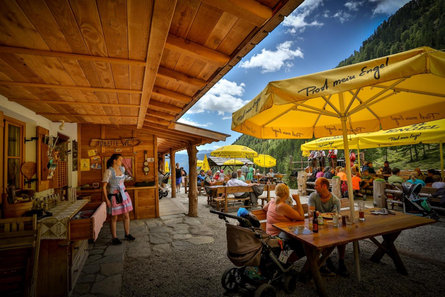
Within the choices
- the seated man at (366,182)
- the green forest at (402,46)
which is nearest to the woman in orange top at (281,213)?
the seated man at (366,182)

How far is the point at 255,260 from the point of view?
2533 millimetres

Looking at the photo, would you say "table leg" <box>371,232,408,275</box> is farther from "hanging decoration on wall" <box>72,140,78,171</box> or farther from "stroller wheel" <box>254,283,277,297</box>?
"hanging decoration on wall" <box>72,140,78,171</box>

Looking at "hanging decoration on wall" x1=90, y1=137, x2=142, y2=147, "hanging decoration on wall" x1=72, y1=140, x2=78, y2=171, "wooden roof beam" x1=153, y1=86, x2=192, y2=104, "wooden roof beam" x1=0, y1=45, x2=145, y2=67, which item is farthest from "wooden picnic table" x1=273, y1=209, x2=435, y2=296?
"hanging decoration on wall" x1=72, y1=140, x2=78, y2=171

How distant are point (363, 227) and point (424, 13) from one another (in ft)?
154

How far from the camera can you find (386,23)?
41.1 m

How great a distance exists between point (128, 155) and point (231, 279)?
17.1 ft

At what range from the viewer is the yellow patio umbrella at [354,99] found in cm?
200

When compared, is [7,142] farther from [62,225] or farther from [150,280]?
[150,280]

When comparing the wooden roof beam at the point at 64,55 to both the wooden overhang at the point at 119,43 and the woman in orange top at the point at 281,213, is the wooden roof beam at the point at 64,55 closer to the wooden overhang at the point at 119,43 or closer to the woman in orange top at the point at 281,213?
the wooden overhang at the point at 119,43

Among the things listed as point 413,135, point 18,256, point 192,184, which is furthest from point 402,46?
point 18,256

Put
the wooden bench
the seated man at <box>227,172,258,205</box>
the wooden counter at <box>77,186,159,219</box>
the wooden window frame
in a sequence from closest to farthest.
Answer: the wooden bench
the wooden window frame
the wooden counter at <box>77,186,159,219</box>
the seated man at <box>227,172,258,205</box>

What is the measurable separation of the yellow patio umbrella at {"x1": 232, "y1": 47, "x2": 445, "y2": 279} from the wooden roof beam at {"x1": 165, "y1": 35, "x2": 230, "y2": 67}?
69 cm

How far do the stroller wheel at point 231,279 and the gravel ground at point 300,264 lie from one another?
106 mm

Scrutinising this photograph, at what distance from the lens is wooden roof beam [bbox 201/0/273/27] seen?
4.69 ft
